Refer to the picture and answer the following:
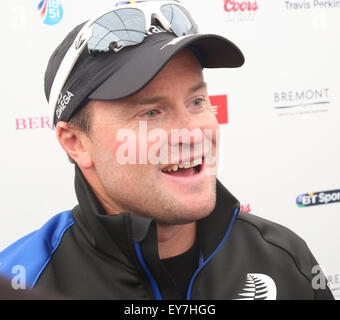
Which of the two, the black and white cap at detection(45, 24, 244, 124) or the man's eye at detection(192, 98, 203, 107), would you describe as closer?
the black and white cap at detection(45, 24, 244, 124)

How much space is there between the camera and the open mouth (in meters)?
0.87

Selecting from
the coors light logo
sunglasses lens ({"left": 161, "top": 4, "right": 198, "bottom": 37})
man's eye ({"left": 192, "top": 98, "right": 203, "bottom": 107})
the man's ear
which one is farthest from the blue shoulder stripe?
the coors light logo

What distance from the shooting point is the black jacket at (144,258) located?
2.81ft

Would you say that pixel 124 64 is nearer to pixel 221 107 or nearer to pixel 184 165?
pixel 184 165

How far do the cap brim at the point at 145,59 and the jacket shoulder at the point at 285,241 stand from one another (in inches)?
17.9

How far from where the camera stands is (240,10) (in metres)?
2.12

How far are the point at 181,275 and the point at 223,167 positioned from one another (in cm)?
126

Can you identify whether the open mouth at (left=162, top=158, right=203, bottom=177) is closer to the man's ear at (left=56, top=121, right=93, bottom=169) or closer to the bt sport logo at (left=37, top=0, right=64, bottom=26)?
the man's ear at (left=56, top=121, right=93, bottom=169)

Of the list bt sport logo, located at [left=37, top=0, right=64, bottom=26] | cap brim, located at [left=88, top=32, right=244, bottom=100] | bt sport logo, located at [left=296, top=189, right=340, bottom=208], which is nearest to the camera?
cap brim, located at [left=88, top=32, right=244, bottom=100]

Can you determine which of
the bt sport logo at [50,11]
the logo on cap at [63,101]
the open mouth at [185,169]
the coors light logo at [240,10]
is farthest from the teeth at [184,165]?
the coors light logo at [240,10]

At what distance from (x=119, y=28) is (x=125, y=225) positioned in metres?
0.41

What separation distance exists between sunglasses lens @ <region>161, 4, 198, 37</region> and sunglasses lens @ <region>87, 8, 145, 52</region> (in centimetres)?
7
